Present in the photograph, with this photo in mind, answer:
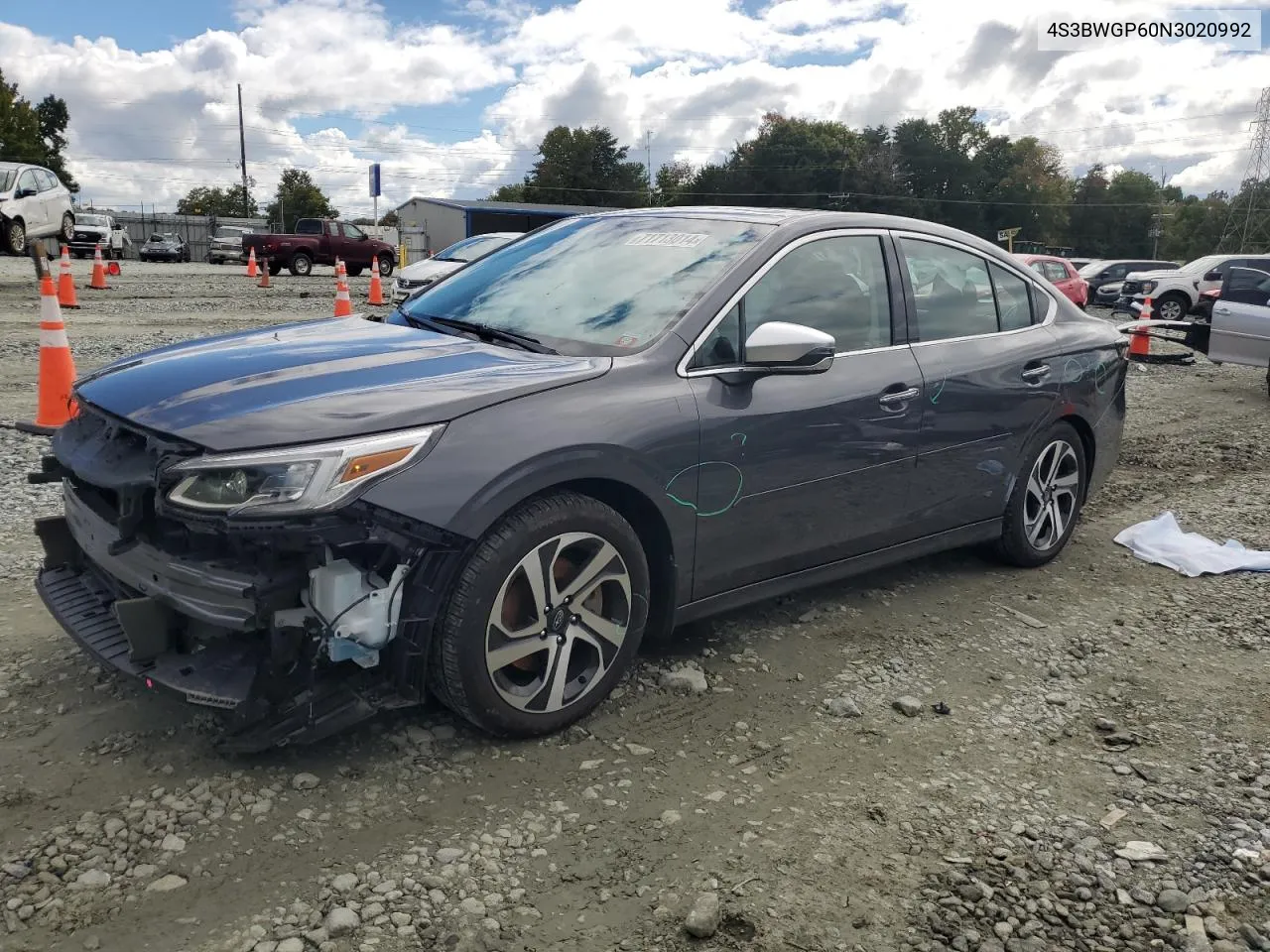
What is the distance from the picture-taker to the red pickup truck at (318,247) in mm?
32062

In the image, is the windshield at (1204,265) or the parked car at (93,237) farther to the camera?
the parked car at (93,237)

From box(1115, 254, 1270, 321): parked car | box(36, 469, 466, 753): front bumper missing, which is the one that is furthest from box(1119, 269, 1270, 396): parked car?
box(1115, 254, 1270, 321): parked car

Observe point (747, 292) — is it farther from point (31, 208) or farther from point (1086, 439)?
point (31, 208)

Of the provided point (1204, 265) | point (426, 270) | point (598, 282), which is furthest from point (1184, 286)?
point (598, 282)

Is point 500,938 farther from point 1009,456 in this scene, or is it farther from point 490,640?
point 1009,456

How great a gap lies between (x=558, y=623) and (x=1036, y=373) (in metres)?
2.79

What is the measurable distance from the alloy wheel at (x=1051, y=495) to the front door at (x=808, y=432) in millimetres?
1041

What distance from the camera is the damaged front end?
8.67 feet

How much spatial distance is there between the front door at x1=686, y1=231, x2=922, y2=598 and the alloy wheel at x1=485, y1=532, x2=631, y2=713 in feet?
1.16

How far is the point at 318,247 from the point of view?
32.1 metres

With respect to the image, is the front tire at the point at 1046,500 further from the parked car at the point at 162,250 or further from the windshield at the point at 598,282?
the parked car at the point at 162,250

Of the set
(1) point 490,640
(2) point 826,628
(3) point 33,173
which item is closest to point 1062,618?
(2) point 826,628

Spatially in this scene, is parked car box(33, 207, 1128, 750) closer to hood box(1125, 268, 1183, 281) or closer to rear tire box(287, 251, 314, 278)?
hood box(1125, 268, 1183, 281)

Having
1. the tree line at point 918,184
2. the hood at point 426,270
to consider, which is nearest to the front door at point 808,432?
the hood at point 426,270
